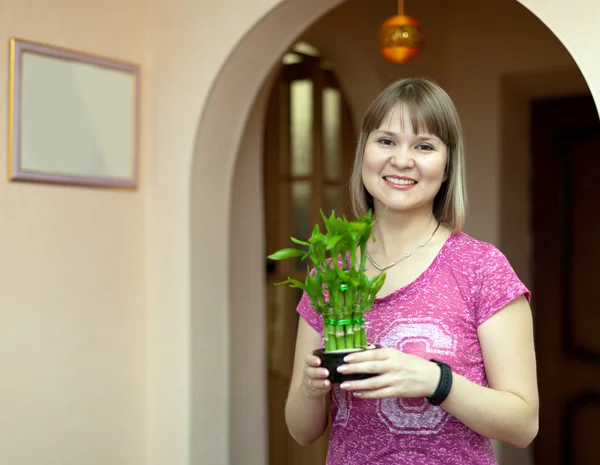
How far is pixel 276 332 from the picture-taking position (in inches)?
162

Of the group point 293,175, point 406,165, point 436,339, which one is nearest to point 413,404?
point 436,339

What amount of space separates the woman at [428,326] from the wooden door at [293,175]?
250cm

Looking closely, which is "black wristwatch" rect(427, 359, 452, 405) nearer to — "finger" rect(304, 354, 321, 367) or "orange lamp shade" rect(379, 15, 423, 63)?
"finger" rect(304, 354, 321, 367)

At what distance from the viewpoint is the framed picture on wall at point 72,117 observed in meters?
2.43

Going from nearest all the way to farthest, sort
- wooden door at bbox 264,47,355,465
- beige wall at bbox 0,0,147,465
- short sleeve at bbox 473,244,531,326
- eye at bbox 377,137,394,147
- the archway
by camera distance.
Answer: short sleeve at bbox 473,244,531,326
eye at bbox 377,137,394,147
beige wall at bbox 0,0,147,465
the archway
wooden door at bbox 264,47,355,465

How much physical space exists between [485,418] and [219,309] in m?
1.57

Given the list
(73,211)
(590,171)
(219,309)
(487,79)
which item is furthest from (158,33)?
(590,171)

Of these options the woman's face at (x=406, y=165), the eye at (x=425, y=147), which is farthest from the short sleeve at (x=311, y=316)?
the eye at (x=425, y=147)

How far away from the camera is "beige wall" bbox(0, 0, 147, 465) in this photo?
7.93 feet

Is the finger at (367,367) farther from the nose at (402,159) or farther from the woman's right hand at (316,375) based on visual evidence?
the nose at (402,159)

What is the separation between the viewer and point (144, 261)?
9.27 ft

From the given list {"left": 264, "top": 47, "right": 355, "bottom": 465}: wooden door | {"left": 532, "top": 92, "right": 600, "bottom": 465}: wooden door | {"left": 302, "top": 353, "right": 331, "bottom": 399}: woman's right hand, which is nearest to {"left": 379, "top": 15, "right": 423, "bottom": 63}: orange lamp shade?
{"left": 302, "top": 353, "right": 331, "bottom": 399}: woman's right hand

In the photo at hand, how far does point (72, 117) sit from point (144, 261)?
56 centimetres

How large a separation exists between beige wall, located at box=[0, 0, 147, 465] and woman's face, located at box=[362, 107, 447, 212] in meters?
1.36
